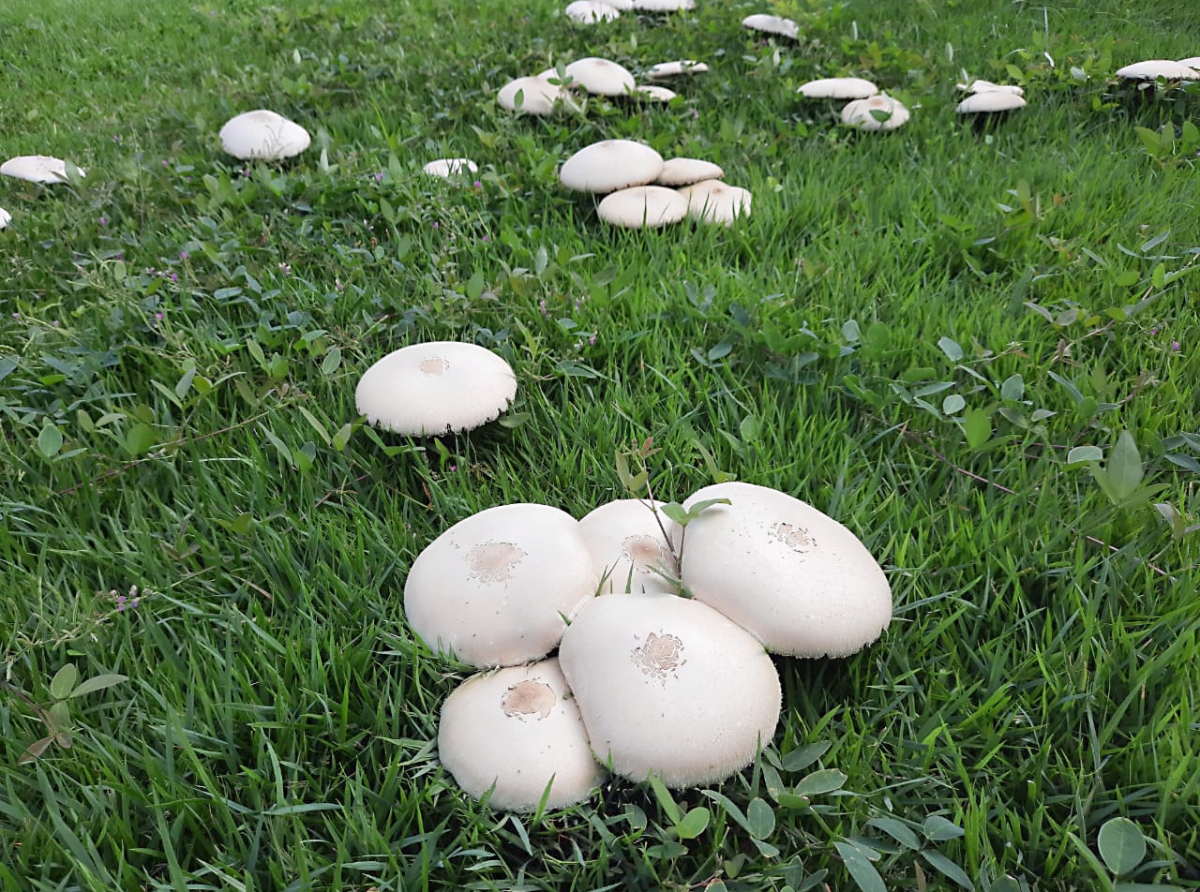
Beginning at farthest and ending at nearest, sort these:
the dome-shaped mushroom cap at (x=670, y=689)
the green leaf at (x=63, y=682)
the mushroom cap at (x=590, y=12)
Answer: the mushroom cap at (x=590, y=12) → the green leaf at (x=63, y=682) → the dome-shaped mushroom cap at (x=670, y=689)

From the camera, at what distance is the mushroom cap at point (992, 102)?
11.5 ft

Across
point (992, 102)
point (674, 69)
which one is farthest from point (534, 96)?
point (992, 102)

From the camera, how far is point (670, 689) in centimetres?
119

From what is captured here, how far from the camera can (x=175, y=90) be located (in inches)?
185

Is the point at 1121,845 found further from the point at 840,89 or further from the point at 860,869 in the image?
the point at 840,89

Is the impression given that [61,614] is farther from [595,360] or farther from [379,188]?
[379,188]

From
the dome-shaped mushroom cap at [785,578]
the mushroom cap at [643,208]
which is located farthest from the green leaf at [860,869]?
the mushroom cap at [643,208]

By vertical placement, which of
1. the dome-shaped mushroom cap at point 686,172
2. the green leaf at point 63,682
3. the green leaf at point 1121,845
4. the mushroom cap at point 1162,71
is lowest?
the green leaf at point 1121,845

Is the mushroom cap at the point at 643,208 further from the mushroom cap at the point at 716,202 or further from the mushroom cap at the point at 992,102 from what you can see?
the mushroom cap at the point at 992,102

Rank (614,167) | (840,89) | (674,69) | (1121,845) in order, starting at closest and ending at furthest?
(1121,845), (614,167), (840,89), (674,69)

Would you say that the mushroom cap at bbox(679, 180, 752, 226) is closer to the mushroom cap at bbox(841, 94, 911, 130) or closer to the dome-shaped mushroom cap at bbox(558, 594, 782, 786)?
the mushroom cap at bbox(841, 94, 911, 130)

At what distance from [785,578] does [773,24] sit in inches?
172

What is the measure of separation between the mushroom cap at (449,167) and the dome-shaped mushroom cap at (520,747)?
250 centimetres

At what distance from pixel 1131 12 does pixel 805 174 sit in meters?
3.41
